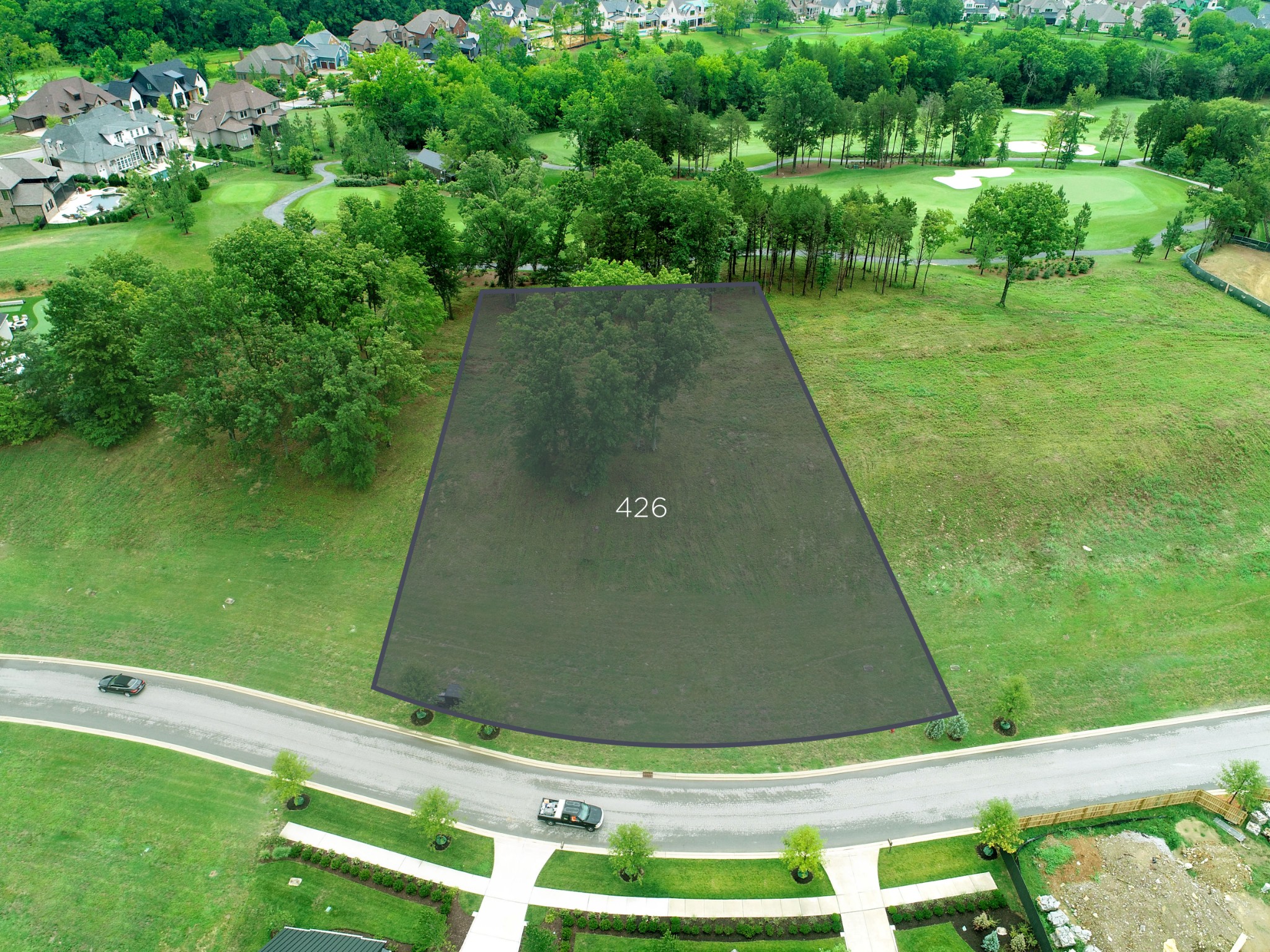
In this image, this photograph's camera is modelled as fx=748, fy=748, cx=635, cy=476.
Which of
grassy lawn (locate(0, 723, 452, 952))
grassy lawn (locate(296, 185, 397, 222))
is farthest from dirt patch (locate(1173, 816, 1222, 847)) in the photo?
grassy lawn (locate(296, 185, 397, 222))

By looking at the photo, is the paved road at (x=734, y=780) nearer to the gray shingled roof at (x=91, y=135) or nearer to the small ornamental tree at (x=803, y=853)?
the small ornamental tree at (x=803, y=853)

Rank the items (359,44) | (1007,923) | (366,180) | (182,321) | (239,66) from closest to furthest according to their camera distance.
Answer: (1007,923), (182,321), (366,180), (239,66), (359,44)

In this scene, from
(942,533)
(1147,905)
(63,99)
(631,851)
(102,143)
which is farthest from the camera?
(63,99)

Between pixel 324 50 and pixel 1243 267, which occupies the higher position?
pixel 324 50

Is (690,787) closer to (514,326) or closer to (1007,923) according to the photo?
(1007,923)

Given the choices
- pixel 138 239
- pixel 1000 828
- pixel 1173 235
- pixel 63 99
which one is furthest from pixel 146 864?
pixel 63 99

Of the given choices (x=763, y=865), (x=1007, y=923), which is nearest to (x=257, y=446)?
(x=763, y=865)

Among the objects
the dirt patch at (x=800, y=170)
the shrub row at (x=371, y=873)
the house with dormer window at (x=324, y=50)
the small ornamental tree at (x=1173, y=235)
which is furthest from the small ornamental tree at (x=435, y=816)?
the house with dormer window at (x=324, y=50)

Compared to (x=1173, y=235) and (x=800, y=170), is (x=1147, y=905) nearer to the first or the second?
(x=1173, y=235)
